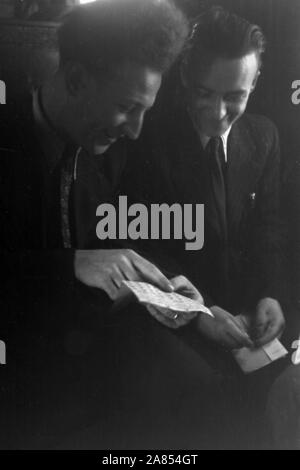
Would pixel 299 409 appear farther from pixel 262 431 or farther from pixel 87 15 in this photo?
pixel 87 15

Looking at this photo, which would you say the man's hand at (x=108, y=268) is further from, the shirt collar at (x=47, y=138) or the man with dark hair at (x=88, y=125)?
the shirt collar at (x=47, y=138)

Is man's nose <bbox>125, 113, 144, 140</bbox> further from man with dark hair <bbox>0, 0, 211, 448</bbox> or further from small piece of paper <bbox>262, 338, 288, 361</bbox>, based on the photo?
small piece of paper <bbox>262, 338, 288, 361</bbox>

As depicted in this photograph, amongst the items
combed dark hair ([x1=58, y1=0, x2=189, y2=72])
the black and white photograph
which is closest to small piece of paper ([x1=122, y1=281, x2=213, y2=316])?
the black and white photograph

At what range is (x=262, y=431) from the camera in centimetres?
258

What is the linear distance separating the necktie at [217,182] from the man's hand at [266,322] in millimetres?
240

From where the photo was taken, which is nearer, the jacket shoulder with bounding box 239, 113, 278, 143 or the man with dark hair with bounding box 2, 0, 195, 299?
the man with dark hair with bounding box 2, 0, 195, 299

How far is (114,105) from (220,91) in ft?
1.05

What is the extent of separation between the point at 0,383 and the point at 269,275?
0.87 meters

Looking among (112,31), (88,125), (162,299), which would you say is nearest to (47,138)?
(88,125)

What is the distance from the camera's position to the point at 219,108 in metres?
2.51

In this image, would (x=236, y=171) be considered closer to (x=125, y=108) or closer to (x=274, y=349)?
(x=125, y=108)

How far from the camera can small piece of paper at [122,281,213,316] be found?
8.04 feet

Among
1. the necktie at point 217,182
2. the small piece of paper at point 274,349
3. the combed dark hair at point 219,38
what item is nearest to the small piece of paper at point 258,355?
the small piece of paper at point 274,349

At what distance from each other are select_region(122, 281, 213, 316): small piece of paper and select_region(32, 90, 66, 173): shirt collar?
413 mm
